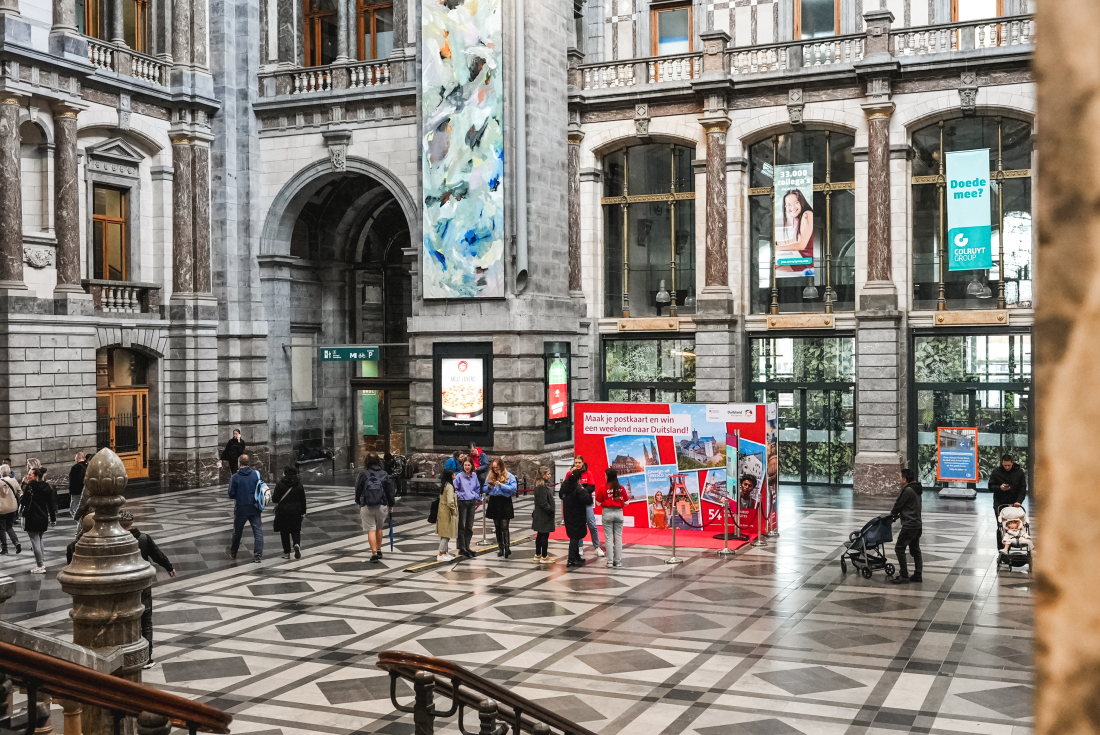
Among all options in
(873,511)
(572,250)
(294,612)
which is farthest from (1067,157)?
(572,250)

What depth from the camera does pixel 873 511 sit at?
2288 centimetres

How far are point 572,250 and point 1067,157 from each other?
28619 mm

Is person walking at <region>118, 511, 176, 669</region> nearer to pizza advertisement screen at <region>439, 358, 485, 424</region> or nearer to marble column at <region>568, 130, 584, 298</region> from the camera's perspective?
pizza advertisement screen at <region>439, 358, 485, 424</region>

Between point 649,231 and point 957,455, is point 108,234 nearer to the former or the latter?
point 649,231

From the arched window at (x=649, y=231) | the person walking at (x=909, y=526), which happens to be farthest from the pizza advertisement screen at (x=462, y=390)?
the person walking at (x=909, y=526)

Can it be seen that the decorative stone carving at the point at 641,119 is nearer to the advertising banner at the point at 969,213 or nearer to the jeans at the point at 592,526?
the advertising banner at the point at 969,213

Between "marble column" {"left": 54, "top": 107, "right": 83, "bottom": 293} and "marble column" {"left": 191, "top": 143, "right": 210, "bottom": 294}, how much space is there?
3.91m

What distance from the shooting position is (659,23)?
29.7 meters

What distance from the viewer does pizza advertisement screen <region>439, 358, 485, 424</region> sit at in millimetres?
25938

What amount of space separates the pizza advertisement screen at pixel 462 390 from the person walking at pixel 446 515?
28.3 ft

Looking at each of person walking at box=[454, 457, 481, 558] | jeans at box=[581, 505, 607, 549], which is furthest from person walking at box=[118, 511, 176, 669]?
jeans at box=[581, 505, 607, 549]

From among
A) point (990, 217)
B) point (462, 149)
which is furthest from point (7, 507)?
point (990, 217)

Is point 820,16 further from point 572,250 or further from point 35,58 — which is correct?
point 35,58

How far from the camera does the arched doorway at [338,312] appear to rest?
99.0 feet
